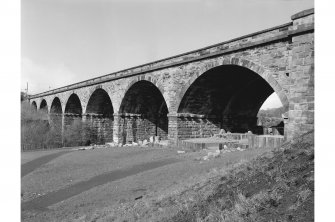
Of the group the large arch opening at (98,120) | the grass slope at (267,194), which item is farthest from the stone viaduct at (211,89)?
the grass slope at (267,194)

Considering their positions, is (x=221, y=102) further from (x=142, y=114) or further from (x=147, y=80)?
(x=142, y=114)

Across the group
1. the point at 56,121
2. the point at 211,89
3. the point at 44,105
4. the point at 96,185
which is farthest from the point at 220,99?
the point at 44,105

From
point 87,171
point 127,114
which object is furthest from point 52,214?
point 127,114

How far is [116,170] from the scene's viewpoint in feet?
38.5

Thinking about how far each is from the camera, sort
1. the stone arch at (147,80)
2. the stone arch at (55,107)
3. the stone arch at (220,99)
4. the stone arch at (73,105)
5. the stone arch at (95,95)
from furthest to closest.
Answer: the stone arch at (55,107) → the stone arch at (73,105) → the stone arch at (95,95) → the stone arch at (147,80) → the stone arch at (220,99)

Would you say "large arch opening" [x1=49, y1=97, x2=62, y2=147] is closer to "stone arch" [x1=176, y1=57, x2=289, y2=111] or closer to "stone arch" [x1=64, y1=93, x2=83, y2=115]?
"stone arch" [x1=64, y1=93, x2=83, y2=115]

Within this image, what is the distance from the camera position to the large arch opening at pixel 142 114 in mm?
23812

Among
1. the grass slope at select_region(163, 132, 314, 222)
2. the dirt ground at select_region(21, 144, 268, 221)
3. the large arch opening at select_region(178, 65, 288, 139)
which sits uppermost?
the large arch opening at select_region(178, 65, 288, 139)

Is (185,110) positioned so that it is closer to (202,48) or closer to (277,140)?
(202,48)

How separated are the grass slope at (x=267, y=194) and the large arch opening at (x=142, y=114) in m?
18.4

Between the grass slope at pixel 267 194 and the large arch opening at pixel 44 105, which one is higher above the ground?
the large arch opening at pixel 44 105

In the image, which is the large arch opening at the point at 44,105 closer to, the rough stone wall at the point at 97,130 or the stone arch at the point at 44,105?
the stone arch at the point at 44,105

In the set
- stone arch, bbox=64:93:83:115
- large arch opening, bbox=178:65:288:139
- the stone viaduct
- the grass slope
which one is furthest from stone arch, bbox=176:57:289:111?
stone arch, bbox=64:93:83:115

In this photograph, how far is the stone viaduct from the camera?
1050 cm
